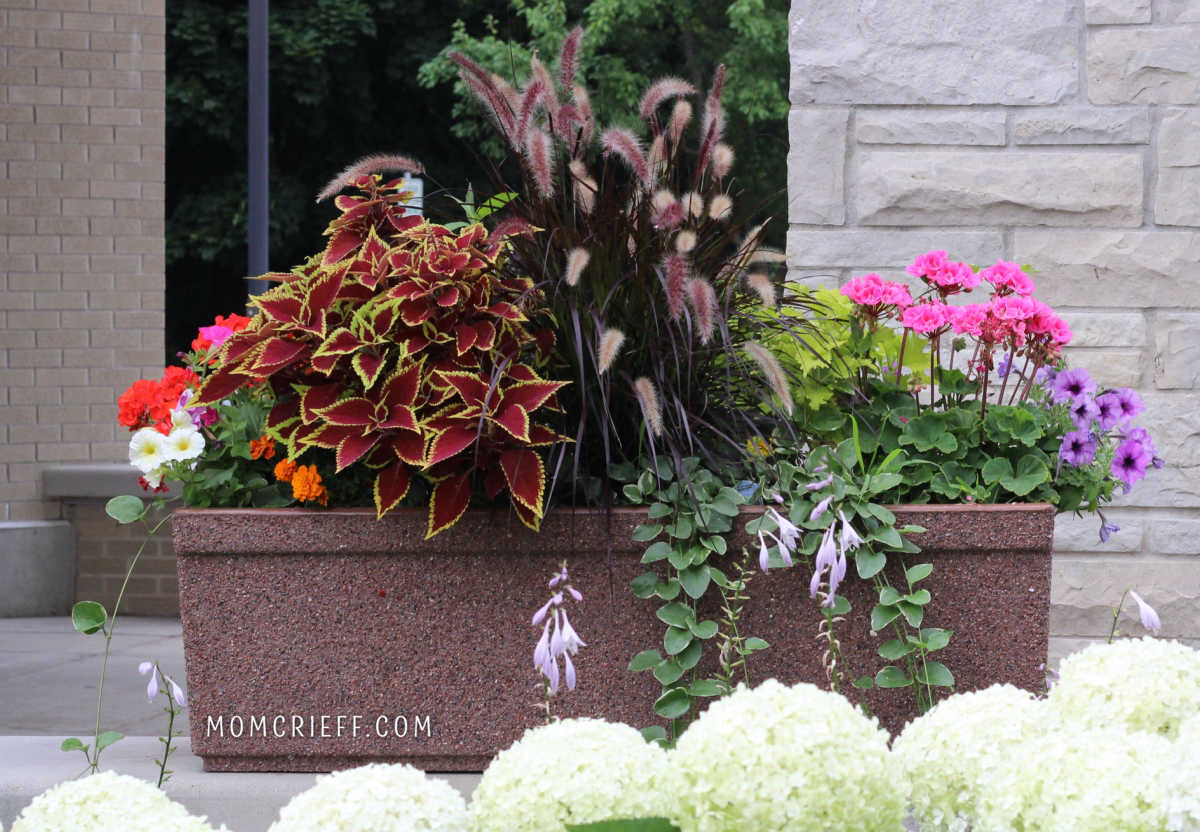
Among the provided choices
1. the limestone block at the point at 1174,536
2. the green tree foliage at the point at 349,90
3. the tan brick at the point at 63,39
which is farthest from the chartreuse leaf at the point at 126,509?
the green tree foliage at the point at 349,90

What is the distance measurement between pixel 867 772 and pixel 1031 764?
0.10 meters

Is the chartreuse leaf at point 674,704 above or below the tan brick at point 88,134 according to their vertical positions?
below

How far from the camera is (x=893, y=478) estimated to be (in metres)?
2.09

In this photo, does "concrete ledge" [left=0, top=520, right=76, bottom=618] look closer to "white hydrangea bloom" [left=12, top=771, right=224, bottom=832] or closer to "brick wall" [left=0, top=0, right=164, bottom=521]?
"brick wall" [left=0, top=0, right=164, bottom=521]

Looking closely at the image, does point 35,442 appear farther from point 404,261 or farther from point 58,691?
point 404,261

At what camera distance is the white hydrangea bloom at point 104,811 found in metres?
0.77

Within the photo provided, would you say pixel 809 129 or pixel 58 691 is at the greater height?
pixel 809 129

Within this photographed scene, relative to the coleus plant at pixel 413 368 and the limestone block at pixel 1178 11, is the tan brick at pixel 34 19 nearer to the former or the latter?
A: the coleus plant at pixel 413 368

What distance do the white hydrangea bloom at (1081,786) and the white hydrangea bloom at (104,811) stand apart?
0.48m

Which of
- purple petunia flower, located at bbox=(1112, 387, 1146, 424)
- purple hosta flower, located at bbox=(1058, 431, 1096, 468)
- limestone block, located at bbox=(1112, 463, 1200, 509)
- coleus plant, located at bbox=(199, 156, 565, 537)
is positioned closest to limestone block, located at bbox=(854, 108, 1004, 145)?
limestone block, located at bbox=(1112, 463, 1200, 509)

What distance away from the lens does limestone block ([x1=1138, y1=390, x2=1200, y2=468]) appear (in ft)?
10.3

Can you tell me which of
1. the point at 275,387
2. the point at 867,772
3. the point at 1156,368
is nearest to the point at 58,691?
the point at 275,387

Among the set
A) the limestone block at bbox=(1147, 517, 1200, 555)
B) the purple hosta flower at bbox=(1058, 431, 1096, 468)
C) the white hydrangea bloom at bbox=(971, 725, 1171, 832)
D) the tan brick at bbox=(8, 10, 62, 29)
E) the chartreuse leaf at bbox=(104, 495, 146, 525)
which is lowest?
the limestone block at bbox=(1147, 517, 1200, 555)

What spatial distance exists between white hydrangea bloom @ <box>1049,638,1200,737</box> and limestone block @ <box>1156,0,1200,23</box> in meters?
2.72
